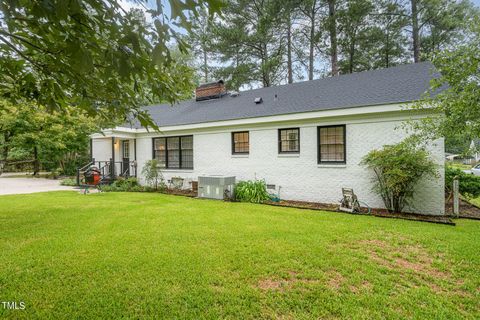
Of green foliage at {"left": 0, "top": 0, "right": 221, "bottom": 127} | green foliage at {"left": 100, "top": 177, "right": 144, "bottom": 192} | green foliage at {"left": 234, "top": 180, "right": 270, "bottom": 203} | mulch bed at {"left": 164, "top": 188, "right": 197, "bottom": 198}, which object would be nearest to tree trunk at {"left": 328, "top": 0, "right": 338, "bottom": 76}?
green foliage at {"left": 234, "top": 180, "right": 270, "bottom": 203}

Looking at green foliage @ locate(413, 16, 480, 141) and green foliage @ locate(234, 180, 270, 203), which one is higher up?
green foliage @ locate(413, 16, 480, 141)

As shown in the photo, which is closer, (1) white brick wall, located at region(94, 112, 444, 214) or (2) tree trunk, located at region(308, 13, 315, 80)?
(1) white brick wall, located at region(94, 112, 444, 214)

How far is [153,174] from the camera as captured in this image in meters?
13.0

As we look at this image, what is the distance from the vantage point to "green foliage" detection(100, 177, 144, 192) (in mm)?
13047

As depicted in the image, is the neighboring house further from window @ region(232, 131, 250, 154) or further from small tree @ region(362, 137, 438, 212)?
Result: small tree @ region(362, 137, 438, 212)

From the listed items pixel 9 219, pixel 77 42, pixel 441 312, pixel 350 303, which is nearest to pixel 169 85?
pixel 77 42

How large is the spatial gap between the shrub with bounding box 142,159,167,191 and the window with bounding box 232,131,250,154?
166 inches

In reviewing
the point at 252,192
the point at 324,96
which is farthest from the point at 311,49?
the point at 252,192

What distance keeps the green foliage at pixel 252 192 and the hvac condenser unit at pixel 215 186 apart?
1.36 ft

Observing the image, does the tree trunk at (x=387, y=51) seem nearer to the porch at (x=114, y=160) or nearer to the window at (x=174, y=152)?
the window at (x=174, y=152)

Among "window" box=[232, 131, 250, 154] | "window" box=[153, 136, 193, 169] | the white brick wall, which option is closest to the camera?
the white brick wall

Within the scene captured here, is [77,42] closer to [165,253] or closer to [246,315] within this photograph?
[246,315]

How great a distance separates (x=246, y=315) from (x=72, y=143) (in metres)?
21.3

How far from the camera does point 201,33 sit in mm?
20531
